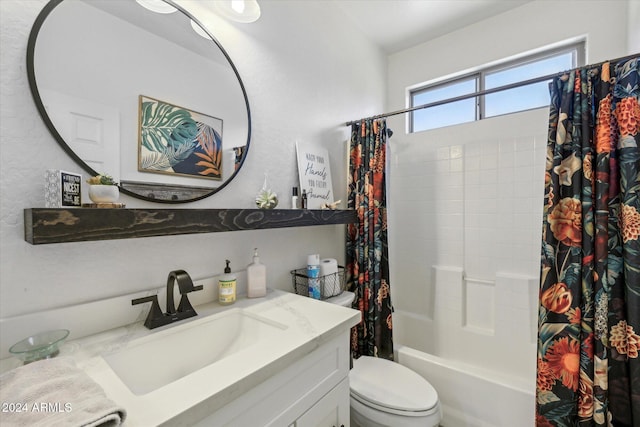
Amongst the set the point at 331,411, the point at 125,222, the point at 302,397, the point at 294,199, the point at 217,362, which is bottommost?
the point at 331,411

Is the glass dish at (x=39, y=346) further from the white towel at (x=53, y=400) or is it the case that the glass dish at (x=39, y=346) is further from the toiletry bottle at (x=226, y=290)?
the toiletry bottle at (x=226, y=290)

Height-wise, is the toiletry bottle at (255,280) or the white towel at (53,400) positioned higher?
the toiletry bottle at (255,280)

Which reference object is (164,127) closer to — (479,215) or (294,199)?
(294,199)

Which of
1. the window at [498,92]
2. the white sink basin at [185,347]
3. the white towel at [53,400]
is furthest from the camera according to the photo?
the window at [498,92]

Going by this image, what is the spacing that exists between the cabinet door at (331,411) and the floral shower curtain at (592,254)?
977 millimetres

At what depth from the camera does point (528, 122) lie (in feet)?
6.18

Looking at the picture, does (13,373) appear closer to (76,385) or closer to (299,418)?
(76,385)

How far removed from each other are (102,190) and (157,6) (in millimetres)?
748

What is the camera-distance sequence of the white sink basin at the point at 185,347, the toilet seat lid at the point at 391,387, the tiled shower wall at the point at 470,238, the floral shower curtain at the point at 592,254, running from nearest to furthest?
1. the white sink basin at the point at 185,347
2. the floral shower curtain at the point at 592,254
3. the toilet seat lid at the point at 391,387
4. the tiled shower wall at the point at 470,238

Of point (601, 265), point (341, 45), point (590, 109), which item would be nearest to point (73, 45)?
point (341, 45)

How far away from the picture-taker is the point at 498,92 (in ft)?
6.85

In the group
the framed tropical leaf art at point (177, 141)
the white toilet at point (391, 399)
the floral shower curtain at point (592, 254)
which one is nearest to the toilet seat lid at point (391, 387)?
the white toilet at point (391, 399)

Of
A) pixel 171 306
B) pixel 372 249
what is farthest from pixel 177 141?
pixel 372 249

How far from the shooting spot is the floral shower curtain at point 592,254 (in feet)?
3.67
